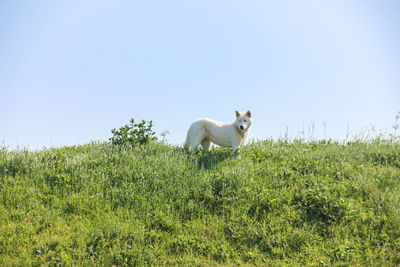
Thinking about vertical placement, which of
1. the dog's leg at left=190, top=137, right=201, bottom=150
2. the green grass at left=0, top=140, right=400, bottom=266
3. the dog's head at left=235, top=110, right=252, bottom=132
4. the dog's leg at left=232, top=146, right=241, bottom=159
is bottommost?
the green grass at left=0, top=140, right=400, bottom=266

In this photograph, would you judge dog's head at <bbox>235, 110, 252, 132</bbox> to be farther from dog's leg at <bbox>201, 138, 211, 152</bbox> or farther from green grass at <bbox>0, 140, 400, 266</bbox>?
dog's leg at <bbox>201, 138, 211, 152</bbox>

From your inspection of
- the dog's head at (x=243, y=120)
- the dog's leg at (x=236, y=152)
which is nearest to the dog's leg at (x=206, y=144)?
the dog's leg at (x=236, y=152)

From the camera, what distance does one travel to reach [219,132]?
9.70 m

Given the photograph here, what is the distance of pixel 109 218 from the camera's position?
685 centimetres

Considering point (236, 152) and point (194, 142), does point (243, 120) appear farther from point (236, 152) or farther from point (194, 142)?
point (194, 142)

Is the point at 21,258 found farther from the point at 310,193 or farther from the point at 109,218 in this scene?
the point at 310,193

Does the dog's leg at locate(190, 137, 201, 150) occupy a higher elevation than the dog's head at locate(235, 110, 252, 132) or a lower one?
lower

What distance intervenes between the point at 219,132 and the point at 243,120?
948 millimetres

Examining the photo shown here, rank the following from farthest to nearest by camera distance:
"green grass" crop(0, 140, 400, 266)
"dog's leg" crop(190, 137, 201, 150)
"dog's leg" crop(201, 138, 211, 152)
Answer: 1. "dog's leg" crop(201, 138, 211, 152)
2. "dog's leg" crop(190, 137, 201, 150)
3. "green grass" crop(0, 140, 400, 266)

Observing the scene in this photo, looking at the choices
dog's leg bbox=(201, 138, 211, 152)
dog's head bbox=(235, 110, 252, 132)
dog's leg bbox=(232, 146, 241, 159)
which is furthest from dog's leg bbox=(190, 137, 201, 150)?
dog's head bbox=(235, 110, 252, 132)

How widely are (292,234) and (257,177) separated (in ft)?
6.71

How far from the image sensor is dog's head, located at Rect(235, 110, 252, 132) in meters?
9.01

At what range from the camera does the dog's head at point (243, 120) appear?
29.6ft

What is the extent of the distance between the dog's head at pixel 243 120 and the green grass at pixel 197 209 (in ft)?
3.40
